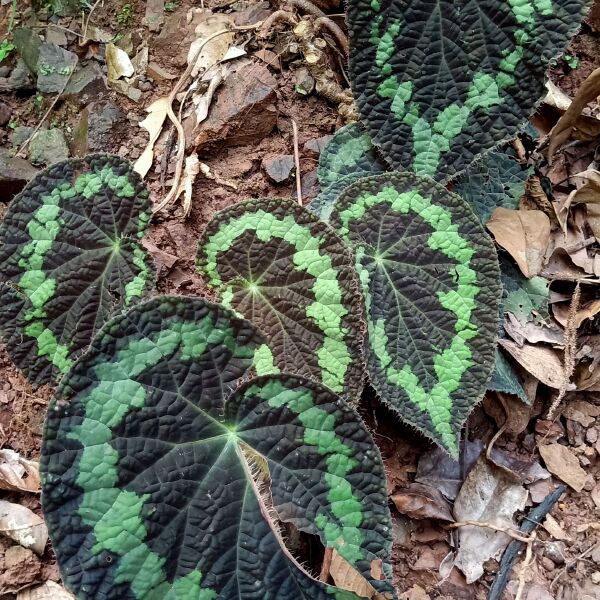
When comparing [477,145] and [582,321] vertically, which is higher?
[477,145]

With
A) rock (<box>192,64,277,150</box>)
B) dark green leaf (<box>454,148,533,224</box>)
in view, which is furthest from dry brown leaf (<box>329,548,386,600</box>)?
rock (<box>192,64,277,150</box>)

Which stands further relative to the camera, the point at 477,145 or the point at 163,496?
the point at 477,145

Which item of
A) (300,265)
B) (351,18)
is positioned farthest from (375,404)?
(351,18)

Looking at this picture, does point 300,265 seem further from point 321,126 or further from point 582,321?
point 582,321

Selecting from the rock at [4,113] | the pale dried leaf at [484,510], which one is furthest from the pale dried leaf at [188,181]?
the pale dried leaf at [484,510]

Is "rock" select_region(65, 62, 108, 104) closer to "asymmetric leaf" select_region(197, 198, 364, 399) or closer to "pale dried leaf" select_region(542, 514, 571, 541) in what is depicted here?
"asymmetric leaf" select_region(197, 198, 364, 399)

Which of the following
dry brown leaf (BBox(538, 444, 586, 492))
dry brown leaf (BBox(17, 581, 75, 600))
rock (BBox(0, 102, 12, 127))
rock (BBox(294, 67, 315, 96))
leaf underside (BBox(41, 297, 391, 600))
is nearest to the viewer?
leaf underside (BBox(41, 297, 391, 600))
